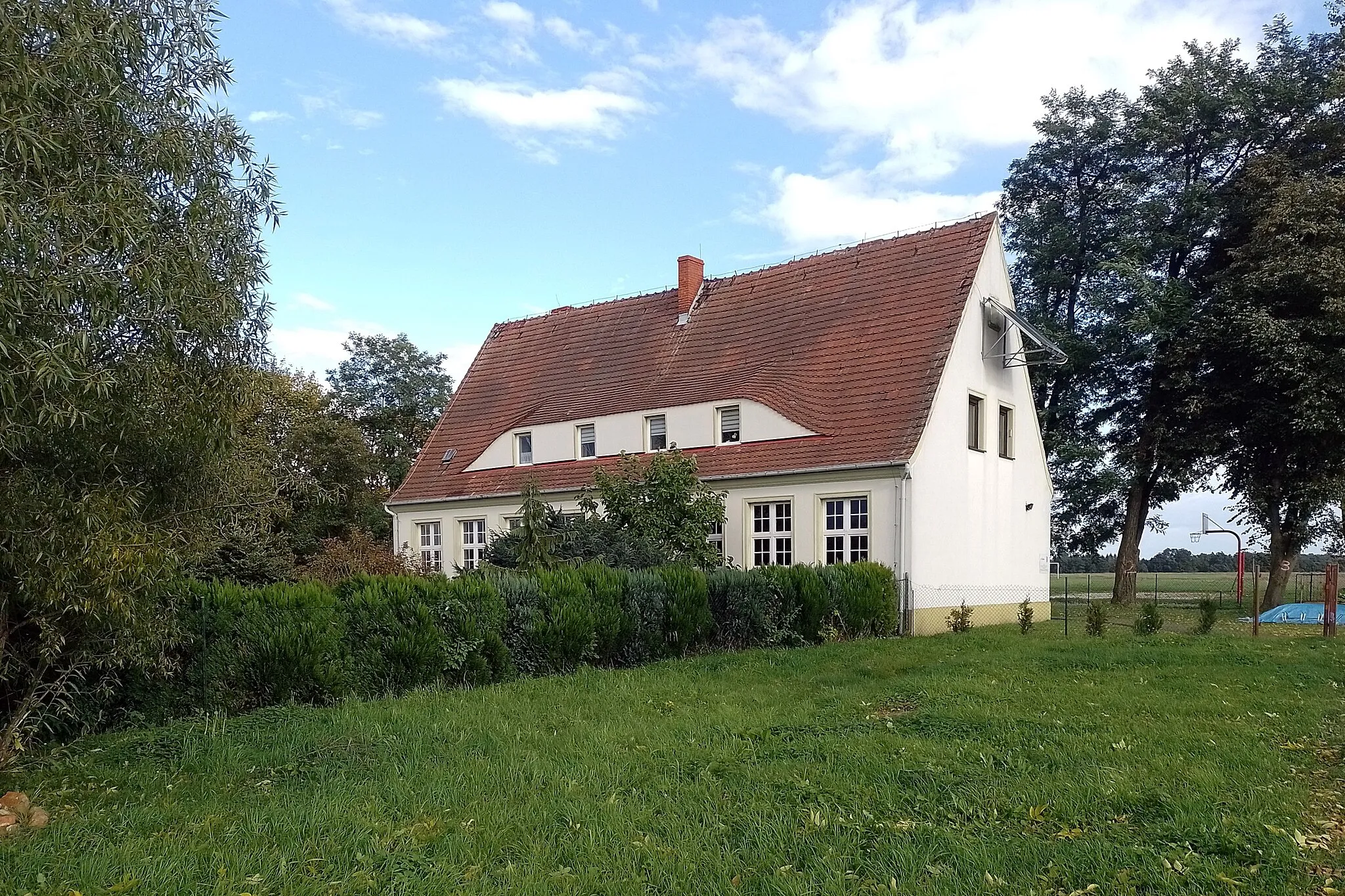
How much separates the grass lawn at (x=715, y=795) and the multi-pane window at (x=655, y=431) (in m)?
14.0

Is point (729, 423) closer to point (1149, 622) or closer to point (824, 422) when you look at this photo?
point (824, 422)

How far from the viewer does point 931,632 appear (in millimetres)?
21094

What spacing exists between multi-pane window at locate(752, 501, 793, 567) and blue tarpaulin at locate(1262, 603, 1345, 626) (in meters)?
12.9

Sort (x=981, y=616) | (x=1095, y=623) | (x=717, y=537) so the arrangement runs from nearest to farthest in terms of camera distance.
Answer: (x=1095, y=623)
(x=981, y=616)
(x=717, y=537)

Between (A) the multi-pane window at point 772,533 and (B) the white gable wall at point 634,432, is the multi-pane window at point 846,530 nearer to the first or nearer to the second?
(A) the multi-pane window at point 772,533

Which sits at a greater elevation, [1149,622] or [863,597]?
[863,597]

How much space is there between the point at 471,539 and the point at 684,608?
14.5 metres

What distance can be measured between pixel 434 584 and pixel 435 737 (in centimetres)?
394

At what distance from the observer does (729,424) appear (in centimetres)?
2461

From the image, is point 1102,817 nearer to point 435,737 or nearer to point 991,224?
point 435,737

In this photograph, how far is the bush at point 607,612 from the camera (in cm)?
1498

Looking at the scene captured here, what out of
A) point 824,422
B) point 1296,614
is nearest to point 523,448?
point 824,422

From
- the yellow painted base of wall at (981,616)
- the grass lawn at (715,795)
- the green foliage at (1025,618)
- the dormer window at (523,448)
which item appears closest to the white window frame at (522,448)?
the dormer window at (523,448)

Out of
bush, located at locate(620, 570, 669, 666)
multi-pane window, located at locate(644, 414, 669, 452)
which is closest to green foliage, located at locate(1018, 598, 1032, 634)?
bush, located at locate(620, 570, 669, 666)
